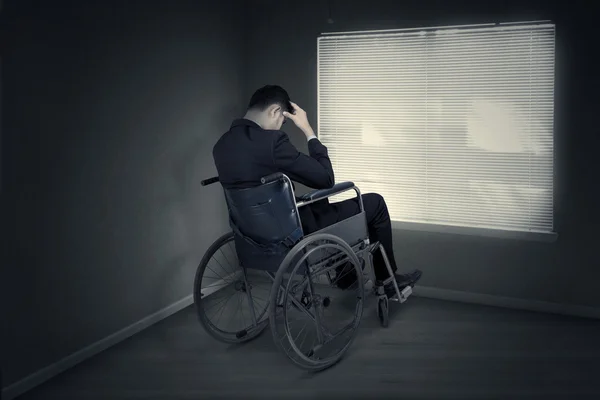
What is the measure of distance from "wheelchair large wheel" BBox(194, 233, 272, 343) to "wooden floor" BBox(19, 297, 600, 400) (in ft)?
0.32

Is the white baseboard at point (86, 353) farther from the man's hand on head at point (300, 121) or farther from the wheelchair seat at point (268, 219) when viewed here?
the man's hand on head at point (300, 121)

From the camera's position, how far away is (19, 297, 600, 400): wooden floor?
313 centimetres

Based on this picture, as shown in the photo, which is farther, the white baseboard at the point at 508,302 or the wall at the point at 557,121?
the white baseboard at the point at 508,302

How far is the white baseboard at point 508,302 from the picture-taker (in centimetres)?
406

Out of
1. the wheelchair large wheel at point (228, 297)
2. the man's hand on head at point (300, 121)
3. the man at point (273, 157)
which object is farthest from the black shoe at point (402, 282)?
the man's hand on head at point (300, 121)

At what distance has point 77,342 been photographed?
350 cm

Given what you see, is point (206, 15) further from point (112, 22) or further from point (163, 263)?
point (163, 263)

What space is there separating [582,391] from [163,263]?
2.44m

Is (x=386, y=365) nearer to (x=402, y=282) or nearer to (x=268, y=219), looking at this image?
(x=402, y=282)

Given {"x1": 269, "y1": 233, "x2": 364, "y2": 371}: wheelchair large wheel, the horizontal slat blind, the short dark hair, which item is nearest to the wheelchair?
{"x1": 269, "y1": 233, "x2": 364, "y2": 371}: wheelchair large wheel

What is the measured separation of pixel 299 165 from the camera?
3.31 metres

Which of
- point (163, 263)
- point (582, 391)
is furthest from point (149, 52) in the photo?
point (582, 391)

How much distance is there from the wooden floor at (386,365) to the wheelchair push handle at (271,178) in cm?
98

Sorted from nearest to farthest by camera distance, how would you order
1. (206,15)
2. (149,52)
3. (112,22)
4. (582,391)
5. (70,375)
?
(582,391) → (70,375) → (112,22) → (149,52) → (206,15)
